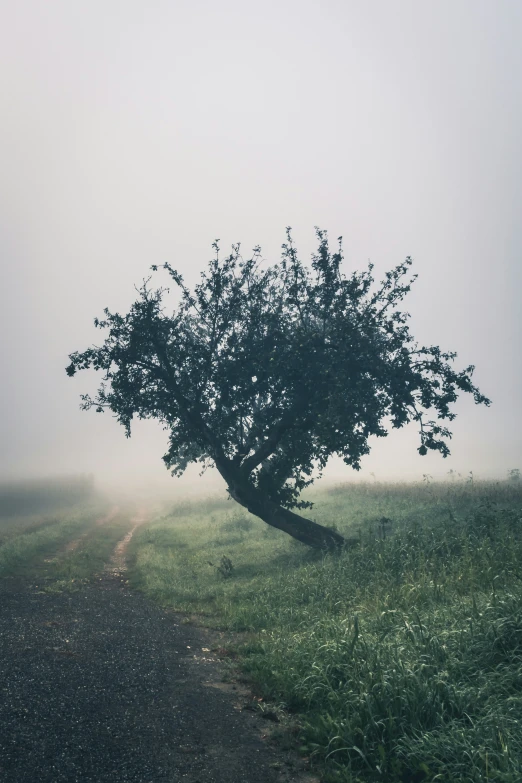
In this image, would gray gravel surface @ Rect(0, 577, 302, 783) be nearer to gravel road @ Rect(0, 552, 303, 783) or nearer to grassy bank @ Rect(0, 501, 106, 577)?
gravel road @ Rect(0, 552, 303, 783)

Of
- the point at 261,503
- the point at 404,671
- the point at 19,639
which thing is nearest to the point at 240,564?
the point at 261,503

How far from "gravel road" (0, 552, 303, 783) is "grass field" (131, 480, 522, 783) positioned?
0.87m

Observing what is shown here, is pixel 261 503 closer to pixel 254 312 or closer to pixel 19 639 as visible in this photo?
pixel 254 312

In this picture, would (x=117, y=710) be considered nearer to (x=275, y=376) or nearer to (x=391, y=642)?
(x=391, y=642)

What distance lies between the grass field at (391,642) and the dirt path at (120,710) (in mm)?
862

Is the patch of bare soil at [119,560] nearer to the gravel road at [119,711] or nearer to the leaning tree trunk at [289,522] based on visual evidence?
the leaning tree trunk at [289,522]

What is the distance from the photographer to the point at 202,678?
342 inches

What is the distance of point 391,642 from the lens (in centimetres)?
791

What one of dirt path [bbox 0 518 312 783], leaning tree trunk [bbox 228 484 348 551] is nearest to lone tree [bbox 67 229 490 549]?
leaning tree trunk [bbox 228 484 348 551]

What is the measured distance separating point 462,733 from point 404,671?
49.0 inches

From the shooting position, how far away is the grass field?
5512 millimetres

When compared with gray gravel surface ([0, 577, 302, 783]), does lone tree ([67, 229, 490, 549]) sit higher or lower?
higher

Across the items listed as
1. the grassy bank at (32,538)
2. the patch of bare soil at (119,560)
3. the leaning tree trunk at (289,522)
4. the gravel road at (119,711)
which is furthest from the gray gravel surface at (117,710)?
the grassy bank at (32,538)

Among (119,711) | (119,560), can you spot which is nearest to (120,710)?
(119,711)
